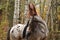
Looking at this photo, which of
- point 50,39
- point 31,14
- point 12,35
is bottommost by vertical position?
point 50,39

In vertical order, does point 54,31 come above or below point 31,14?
below

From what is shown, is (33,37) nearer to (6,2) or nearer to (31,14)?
(31,14)

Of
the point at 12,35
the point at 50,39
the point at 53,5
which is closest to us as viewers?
the point at 12,35

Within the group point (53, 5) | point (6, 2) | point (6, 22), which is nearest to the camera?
point (53, 5)

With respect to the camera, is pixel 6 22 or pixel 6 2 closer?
pixel 6 22

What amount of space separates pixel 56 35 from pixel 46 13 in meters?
0.91

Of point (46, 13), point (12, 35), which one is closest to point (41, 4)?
point (46, 13)

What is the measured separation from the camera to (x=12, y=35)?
13.5 ft

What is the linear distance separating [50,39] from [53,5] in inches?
52.8

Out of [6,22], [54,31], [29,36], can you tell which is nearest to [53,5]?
[54,31]

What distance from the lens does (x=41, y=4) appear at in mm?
8852

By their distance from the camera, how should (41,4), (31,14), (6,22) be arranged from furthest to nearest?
(6,22), (41,4), (31,14)

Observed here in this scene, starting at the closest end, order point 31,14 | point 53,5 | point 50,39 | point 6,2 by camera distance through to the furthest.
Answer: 1. point 31,14
2. point 50,39
3. point 53,5
4. point 6,2

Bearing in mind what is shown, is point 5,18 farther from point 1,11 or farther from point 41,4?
point 41,4
